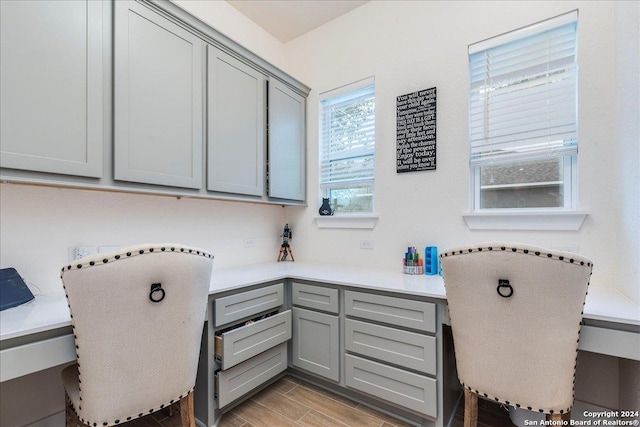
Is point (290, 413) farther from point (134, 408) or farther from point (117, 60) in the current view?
point (117, 60)

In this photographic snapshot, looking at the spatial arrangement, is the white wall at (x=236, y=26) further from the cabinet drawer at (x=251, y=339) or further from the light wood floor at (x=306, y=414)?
the light wood floor at (x=306, y=414)

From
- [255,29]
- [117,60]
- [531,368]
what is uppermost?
[255,29]

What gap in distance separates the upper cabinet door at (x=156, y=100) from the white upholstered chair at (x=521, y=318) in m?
1.64

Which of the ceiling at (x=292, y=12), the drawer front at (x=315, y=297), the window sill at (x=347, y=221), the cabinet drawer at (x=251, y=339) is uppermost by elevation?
the ceiling at (x=292, y=12)

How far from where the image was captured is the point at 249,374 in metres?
1.83

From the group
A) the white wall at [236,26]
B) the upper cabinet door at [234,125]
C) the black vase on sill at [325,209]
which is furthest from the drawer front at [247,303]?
the white wall at [236,26]

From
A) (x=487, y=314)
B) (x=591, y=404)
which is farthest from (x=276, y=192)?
(x=591, y=404)

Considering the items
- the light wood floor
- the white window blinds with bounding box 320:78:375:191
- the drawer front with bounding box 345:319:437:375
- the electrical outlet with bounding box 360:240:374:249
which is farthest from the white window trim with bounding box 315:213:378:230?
the light wood floor

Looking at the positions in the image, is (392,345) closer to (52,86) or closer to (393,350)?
(393,350)

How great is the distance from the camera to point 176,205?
7.08 feet

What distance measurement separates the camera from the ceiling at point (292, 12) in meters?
2.58

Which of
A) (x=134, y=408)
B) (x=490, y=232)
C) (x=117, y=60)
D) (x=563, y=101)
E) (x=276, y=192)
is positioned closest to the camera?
Answer: (x=134, y=408)

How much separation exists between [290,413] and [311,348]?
1.30 ft

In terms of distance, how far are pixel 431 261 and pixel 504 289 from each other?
911 mm
